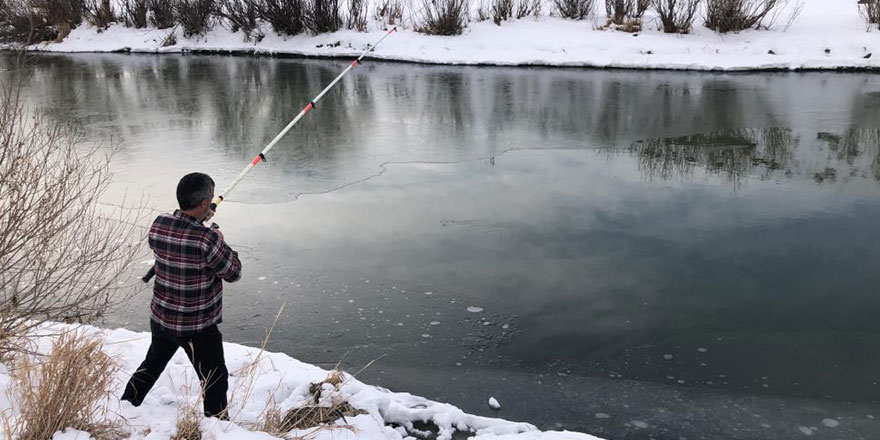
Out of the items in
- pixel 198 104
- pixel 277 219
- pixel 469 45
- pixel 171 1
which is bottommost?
pixel 277 219

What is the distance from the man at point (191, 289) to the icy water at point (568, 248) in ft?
4.23

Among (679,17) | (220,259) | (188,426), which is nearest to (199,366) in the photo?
(188,426)

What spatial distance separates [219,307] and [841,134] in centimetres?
977

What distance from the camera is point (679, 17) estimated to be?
1969cm

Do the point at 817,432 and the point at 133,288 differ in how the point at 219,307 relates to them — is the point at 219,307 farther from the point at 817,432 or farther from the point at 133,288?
the point at 817,432

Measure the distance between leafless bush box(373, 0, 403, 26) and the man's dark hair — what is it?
20513 millimetres

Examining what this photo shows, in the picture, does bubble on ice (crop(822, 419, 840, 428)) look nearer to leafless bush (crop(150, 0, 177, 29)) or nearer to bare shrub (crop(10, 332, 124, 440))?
bare shrub (crop(10, 332, 124, 440))

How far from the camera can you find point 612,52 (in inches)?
713

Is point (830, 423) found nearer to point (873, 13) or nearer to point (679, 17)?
point (679, 17)

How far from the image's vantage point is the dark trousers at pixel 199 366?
3.39 metres

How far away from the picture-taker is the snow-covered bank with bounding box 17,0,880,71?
668 inches

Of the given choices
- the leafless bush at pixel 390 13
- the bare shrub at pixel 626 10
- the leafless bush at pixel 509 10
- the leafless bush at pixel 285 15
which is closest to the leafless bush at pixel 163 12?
the leafless bush at pixel 285 15

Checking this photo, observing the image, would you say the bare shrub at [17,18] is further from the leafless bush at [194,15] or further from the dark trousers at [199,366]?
the dark trousers at [199,366]

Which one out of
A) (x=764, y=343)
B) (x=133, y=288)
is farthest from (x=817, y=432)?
(x=133, y=288)
